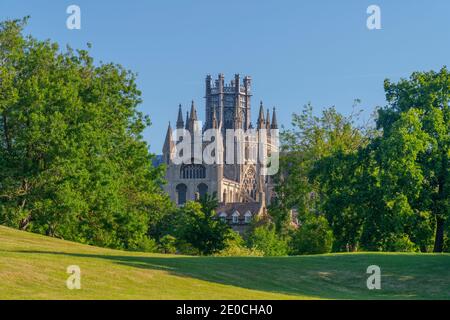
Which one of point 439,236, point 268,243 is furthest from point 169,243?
point 439,236

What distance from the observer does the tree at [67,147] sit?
54.5 m

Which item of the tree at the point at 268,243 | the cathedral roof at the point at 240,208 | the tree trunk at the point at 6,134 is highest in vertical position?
the tree trunk at the point at 6,134

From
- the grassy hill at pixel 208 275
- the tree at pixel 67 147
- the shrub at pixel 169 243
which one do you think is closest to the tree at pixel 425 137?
the grassy hill at pixel 208 275

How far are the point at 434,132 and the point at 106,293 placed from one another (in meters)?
31.5

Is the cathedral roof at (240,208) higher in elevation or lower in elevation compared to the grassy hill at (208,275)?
higher

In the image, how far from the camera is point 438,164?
52.2 meters

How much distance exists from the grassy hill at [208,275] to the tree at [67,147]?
39.2 ft

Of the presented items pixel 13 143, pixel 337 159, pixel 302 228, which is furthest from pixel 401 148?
pixel 13 143

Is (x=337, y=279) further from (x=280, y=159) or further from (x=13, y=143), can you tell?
(x=280, y=159)

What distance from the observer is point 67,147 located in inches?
2135

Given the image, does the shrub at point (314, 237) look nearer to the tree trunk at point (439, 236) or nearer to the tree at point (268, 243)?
the tree trunk at point (439, 236)

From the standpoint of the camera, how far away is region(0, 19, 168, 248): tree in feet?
179

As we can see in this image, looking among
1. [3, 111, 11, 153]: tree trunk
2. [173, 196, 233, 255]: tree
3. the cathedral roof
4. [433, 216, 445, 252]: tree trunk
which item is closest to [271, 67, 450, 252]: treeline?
[433, 216, 445, 252]: tree trunk

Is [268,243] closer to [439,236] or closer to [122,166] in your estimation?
[122,166]
